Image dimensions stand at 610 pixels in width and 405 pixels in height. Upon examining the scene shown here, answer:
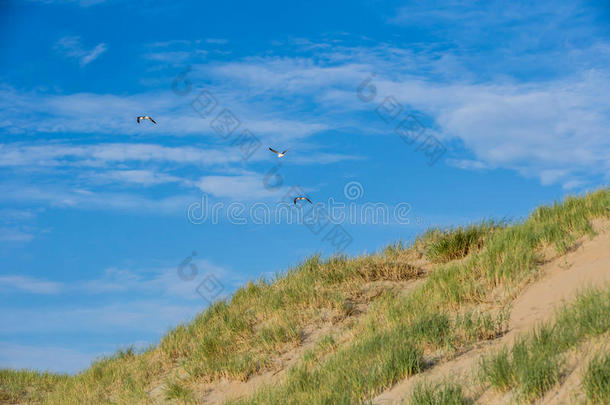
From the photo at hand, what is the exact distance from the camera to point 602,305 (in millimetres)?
6469

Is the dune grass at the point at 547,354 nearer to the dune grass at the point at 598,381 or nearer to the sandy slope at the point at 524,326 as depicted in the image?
the dune grass at the point at 598,381

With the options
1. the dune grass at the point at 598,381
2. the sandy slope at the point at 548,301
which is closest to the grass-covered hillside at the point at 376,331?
the dune grass at the point at 598,381

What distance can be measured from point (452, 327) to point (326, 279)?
468cm

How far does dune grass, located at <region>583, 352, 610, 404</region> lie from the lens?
16.5ft

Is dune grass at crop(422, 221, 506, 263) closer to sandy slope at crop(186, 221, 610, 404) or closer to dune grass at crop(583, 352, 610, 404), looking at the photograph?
sandy slope at crop(186, 221, 610, 404)

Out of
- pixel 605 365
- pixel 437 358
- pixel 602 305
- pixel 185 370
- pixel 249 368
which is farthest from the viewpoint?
pixel 185 370

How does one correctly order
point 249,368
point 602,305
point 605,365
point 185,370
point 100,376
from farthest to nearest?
point 100,376
point 185,370
point 249,368
point 602,305
point 605,365

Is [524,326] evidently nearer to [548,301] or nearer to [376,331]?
[548,301]

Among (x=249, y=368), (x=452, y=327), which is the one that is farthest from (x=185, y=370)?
A: (x=452, y=327)

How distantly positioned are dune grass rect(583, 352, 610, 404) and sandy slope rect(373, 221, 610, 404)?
0.54 feet

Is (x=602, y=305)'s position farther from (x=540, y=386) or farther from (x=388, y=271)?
(x=388, y=271)

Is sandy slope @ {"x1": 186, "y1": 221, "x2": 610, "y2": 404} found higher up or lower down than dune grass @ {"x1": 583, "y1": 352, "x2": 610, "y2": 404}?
higher up

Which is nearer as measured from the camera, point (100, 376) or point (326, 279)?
point (326, 279)

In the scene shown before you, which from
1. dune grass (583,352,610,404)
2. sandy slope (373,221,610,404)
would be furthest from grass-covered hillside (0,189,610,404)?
sandy slope (373,221,610,404)
